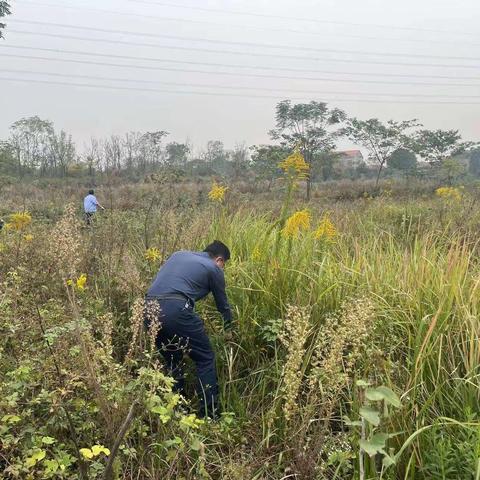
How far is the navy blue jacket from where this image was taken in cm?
350

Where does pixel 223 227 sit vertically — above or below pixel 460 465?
above

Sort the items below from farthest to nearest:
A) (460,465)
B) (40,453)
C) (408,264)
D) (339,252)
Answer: (339,252) → (408,264) → (460,465) → (40,453)

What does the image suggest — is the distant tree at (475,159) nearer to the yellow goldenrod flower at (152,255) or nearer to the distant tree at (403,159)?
the distant tree at (403,159)

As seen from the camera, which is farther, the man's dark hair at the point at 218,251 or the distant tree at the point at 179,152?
the distant tree at the point at 179,152

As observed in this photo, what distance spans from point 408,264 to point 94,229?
343 cm

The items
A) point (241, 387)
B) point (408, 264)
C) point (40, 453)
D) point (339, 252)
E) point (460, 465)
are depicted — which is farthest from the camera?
point (339, 252)

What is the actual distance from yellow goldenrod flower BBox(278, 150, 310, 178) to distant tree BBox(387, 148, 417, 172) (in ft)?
99.9

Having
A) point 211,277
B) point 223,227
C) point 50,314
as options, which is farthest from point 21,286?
point 223,227

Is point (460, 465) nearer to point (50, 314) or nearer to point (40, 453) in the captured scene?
point (40, 453)

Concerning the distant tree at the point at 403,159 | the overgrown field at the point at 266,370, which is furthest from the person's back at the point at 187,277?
the distant tree at the point at 403,159

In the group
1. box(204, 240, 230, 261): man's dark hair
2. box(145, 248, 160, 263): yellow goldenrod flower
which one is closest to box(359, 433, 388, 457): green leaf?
box(204, 240, 230, 261): man's dark hair

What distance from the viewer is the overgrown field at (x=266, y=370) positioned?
6.97 feet

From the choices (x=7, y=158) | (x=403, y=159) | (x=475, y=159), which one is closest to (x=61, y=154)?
Answer: (x=7, y=158)

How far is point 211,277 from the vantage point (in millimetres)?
3600
